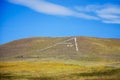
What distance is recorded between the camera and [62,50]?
3063 inches

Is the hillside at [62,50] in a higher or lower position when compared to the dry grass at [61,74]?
higher

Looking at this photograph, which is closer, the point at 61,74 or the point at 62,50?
the point at 61,74

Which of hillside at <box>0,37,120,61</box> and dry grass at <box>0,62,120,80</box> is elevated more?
hillside at <box>0,37,120,61</box>

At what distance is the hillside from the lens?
236 ft

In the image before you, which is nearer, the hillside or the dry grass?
the dry grass

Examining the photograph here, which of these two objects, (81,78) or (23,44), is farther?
(23,44)

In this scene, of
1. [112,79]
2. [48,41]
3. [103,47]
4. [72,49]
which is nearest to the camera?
[112,79]

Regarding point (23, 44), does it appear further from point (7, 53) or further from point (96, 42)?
point (96, 42)

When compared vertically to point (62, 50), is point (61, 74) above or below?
below

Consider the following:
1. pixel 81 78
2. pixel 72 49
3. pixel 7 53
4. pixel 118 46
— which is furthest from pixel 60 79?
pixel 118 46

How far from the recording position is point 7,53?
81.4 meters

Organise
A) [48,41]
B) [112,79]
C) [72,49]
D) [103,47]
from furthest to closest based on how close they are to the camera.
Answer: [48,41], [103,47], [72,49], [112,79]

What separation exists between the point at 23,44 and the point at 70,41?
17.4m

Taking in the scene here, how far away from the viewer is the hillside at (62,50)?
71812 mm
